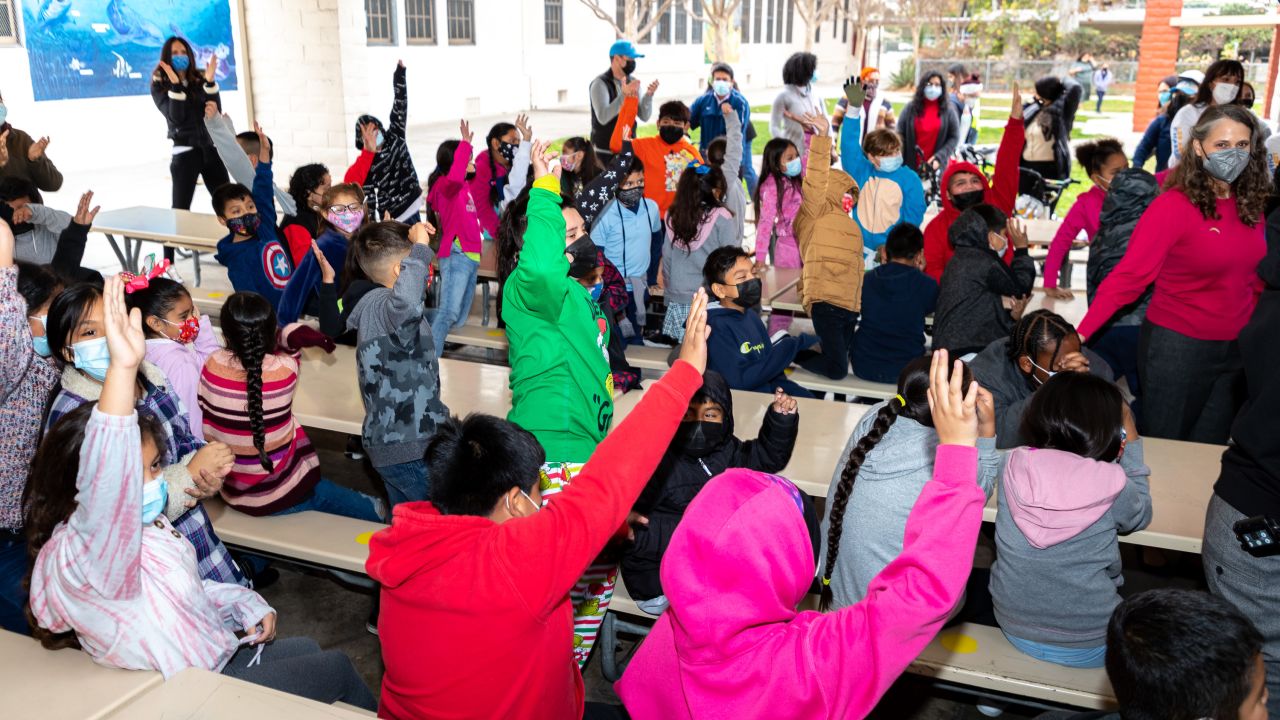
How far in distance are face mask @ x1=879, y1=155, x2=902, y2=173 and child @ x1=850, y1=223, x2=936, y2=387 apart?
53.5 inches

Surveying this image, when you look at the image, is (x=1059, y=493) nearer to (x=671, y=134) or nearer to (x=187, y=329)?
(x=187, y=329)

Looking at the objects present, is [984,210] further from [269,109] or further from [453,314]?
[269,109]

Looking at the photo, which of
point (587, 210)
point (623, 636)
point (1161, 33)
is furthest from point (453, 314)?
point (1161, 33)

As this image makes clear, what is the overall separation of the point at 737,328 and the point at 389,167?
3399 millimetres

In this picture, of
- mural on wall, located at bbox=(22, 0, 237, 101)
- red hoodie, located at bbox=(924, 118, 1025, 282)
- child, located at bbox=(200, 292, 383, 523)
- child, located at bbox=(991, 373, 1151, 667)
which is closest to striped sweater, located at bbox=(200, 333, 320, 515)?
child, located at bbox=(200, 292, 383, 523)

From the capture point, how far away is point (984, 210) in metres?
4.97

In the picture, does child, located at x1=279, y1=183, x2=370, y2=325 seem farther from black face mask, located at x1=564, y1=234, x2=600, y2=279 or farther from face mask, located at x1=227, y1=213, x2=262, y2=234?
black face mask, located at x1=564, y1=234, x2=600, y2=279

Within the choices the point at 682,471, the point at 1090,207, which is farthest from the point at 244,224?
the point at 1090,207

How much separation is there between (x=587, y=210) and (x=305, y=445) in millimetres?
2413

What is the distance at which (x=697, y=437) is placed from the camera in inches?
126

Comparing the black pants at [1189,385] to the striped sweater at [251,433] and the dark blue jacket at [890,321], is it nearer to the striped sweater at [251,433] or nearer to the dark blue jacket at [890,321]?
the dark blue jacket at [890,321]

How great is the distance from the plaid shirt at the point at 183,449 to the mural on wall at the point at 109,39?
41.9 ft

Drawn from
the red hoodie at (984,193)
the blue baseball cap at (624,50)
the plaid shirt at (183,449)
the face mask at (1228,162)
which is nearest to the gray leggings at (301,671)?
the plaid shirt at (183,449)

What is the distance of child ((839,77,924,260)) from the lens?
20.7 ft
